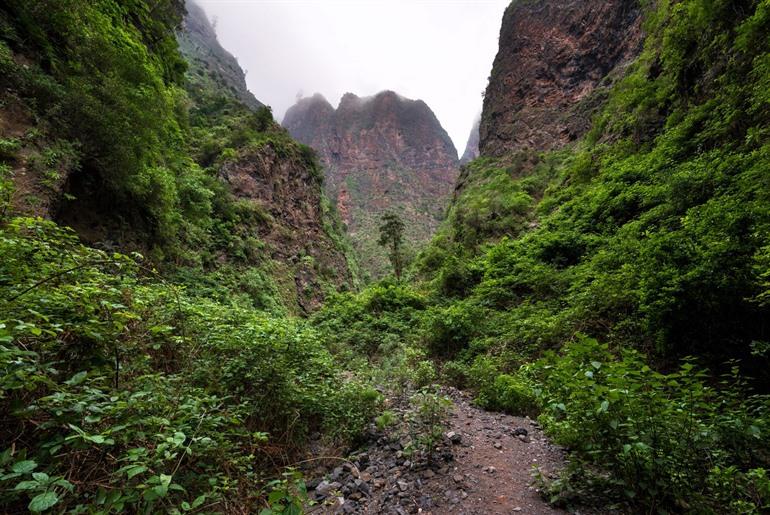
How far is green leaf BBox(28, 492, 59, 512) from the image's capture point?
4.33 ft

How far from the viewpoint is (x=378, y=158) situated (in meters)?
94.4

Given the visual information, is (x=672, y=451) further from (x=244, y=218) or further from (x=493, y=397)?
(x=244, y=218)

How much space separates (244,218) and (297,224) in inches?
273

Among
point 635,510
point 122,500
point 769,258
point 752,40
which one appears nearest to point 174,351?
point 122,500

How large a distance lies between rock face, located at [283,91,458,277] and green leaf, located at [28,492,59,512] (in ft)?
182

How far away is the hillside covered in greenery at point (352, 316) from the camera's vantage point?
7.25ft

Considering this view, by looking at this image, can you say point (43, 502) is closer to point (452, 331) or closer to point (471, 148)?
point (452, 331)

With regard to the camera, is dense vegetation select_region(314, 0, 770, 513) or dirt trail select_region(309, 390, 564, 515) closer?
dense vegetation select_region(314, 0, 770, 513)

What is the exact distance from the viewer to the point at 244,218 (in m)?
21.5

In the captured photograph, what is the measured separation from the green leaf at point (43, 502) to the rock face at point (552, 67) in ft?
108

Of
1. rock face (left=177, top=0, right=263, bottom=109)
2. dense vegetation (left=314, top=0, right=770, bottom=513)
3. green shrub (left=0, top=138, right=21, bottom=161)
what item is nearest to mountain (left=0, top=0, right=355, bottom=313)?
green shrub (left=0, top=138, right=21, bottom=161)

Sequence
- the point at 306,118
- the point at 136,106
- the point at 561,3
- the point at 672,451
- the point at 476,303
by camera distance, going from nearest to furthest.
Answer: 1. the point at 672,451
2. the point at 136,106
3. the point at 476,303
4. the point at 561,3
5. the point at 306,118

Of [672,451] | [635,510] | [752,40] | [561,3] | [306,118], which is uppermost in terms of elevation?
[306,118]

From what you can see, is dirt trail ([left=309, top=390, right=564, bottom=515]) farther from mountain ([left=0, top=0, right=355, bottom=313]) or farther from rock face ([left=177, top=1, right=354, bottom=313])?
rock face ([left=177, top=1, right=354, bottom=313])
